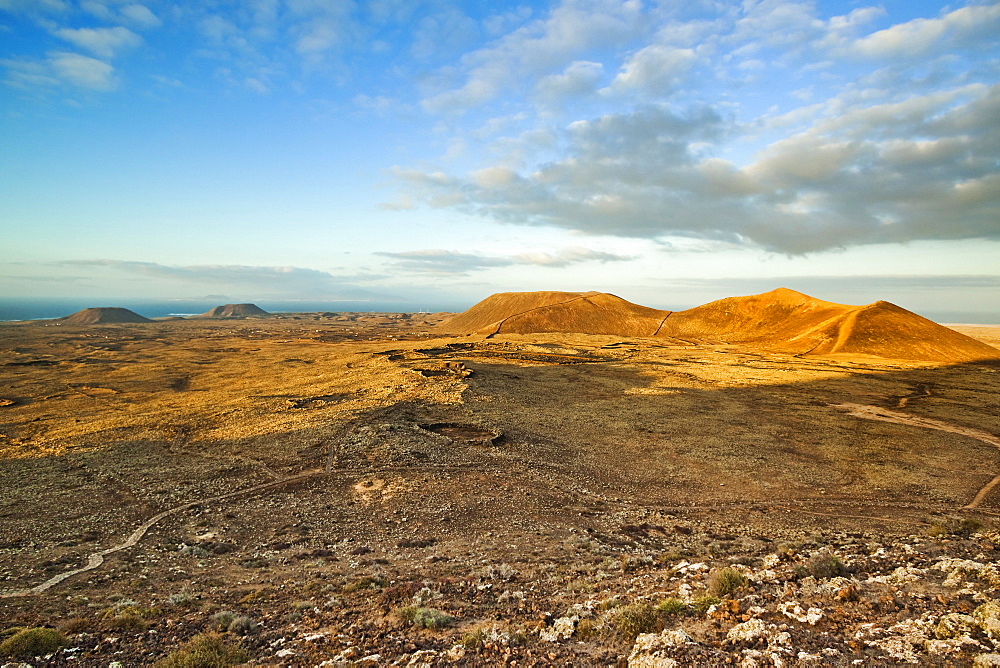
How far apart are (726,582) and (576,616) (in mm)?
3453

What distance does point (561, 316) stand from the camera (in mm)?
114500

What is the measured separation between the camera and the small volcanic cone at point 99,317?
15875 centimetres

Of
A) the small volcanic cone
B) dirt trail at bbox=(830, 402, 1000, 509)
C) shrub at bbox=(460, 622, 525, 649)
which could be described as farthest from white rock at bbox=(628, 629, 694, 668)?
the small volcanic cone

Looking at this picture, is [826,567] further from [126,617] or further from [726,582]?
[126,617]

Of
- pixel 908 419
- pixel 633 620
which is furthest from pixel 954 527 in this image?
pixel 908 419

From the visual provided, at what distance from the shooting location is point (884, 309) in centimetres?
8050

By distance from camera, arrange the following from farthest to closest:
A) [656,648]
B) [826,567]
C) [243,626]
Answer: [826,567] < [243,626] < [656,648]

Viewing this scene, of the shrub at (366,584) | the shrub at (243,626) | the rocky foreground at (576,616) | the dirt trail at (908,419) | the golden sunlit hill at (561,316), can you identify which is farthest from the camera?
the golden sunlit hill at (561,316)

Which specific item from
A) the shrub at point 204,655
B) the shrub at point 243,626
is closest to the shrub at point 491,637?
the shrub at point 204,655

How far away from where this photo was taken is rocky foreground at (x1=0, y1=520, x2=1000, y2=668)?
718 centimetres

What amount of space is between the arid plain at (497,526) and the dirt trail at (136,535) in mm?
123

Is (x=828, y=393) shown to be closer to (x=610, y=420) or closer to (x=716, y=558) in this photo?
(x=610, y=420)

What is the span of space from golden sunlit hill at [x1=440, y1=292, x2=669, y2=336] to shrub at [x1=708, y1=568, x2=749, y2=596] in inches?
3805

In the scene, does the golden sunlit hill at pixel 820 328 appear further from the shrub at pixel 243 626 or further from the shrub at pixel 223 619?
the shrub at pixel 223 619
